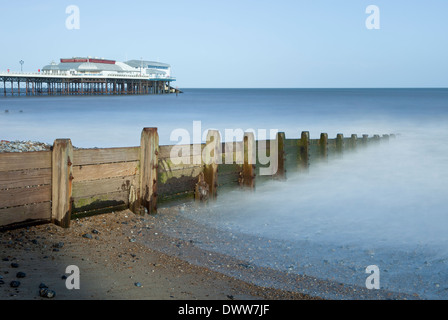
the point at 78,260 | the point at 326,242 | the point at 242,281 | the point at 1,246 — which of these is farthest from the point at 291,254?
the point at 1,246

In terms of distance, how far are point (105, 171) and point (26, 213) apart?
140cm

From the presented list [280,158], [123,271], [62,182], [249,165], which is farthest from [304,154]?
[123,271]

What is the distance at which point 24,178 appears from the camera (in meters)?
7.04

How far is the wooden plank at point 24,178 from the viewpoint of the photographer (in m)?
6.86

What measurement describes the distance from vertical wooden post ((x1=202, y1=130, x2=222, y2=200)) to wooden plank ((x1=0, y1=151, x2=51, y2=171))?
3661 mm

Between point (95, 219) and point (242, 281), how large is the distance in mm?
3055

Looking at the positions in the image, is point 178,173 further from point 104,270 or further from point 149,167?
point 104,270

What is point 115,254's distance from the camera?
6.66 m

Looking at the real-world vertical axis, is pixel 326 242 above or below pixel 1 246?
below

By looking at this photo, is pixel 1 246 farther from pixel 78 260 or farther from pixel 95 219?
pixel 95 219

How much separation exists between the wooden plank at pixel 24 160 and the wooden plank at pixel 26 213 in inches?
23.9

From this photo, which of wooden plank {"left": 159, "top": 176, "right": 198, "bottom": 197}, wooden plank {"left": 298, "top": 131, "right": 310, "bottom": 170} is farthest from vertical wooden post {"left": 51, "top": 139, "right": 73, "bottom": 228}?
wooden plank {"left": 298, "top": 131, "right": 310, "bottom": 170}

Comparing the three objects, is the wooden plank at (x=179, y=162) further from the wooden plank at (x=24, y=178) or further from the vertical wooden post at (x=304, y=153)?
the vertical wooden post at (x=304, y=153)
